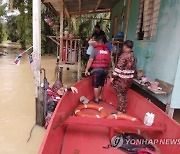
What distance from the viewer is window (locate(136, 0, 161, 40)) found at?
4.98 meters

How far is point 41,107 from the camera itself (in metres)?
3.90

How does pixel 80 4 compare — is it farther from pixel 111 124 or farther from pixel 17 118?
pixel 111 124

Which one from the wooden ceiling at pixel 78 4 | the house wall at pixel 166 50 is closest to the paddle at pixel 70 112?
the house wall at pixel 166 50

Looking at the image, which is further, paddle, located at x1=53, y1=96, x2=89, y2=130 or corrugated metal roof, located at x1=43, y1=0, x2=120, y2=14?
corrugated metal roof, located at x1=43, y1=0, x2=120, y2=14

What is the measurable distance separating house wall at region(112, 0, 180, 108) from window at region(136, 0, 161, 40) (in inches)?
9.2

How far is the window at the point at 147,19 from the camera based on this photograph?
16.3ft

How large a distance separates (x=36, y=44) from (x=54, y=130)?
1.79 m

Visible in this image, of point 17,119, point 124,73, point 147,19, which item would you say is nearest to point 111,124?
point 124,73

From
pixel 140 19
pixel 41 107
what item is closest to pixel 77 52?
pixel 140 19

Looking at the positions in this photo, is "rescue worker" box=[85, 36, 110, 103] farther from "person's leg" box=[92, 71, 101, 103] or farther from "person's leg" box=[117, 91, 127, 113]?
"person's leg" box=[117, 91, 127, 113]

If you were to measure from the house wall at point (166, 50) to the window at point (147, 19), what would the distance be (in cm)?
23

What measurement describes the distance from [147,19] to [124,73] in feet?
6.98

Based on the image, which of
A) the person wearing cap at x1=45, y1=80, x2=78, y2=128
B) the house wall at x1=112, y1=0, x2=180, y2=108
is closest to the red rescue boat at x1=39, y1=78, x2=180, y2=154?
the person wearing cap at x1=45, y1=80, x2=78, y2=128

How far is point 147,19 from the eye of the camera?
545 centimetres
